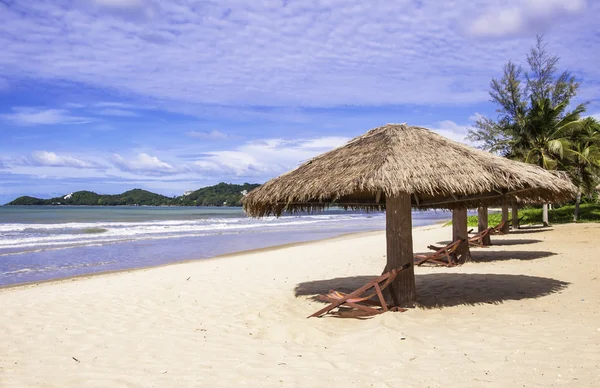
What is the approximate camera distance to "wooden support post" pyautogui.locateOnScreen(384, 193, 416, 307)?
691 centimetres

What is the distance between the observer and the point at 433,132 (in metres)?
7.31

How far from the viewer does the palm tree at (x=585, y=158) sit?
22031mm

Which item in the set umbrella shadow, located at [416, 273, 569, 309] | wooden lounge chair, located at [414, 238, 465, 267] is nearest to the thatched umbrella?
umbrella shadow, located at [416, 273, 569, 309]

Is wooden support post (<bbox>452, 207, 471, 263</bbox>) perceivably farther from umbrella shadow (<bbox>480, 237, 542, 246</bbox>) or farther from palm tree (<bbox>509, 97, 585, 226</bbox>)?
palm tree (<bbox>509, 97, 585, 226</bbox>)

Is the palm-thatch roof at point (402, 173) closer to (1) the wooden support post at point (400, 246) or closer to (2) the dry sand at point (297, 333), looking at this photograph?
(1) the wooden support post at point (400, 246)

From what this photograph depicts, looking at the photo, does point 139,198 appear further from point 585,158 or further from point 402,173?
point 402,173

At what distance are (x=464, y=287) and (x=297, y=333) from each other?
3.45 metres

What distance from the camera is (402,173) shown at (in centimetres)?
621

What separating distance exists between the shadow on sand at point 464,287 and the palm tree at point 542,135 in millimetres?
12577

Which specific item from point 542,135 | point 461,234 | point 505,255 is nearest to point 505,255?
point 505,255

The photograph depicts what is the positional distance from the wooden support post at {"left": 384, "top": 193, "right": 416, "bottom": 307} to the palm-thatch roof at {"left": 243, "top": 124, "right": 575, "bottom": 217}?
33 centimetres

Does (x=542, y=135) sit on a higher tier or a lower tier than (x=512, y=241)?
higher

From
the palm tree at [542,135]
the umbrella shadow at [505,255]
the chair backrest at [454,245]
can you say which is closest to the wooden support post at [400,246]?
the chair backrest at [454,245]

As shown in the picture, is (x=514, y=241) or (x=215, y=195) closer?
(x=514, y=241)
